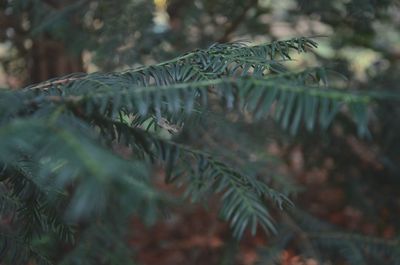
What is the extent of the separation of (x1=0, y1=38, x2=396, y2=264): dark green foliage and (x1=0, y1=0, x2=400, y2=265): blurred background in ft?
2.60

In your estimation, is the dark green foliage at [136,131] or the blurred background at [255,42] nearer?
the dark green foliage at [136,131]

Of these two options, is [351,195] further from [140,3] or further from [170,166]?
[170,166]

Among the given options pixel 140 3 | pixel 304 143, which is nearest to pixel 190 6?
pixel 140 3

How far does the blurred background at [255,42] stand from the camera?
1.56 meters

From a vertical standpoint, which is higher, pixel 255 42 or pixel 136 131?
pixel 136 131

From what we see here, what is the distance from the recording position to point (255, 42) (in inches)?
68.1

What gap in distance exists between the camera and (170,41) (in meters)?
1.71

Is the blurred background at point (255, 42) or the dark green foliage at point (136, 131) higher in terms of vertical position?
the dark green foliage at point (136, 131)

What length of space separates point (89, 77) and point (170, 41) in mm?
1078

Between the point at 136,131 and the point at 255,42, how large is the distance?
1211mm

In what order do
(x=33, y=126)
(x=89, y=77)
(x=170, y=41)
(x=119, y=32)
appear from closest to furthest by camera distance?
(x=33, y=126), (x=89, y=77), (x=119, y=32), (x=170, y=41)

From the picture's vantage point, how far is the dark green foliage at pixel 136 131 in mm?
404

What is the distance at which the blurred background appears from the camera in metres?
1.56

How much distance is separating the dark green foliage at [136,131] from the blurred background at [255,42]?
2.60 ft
